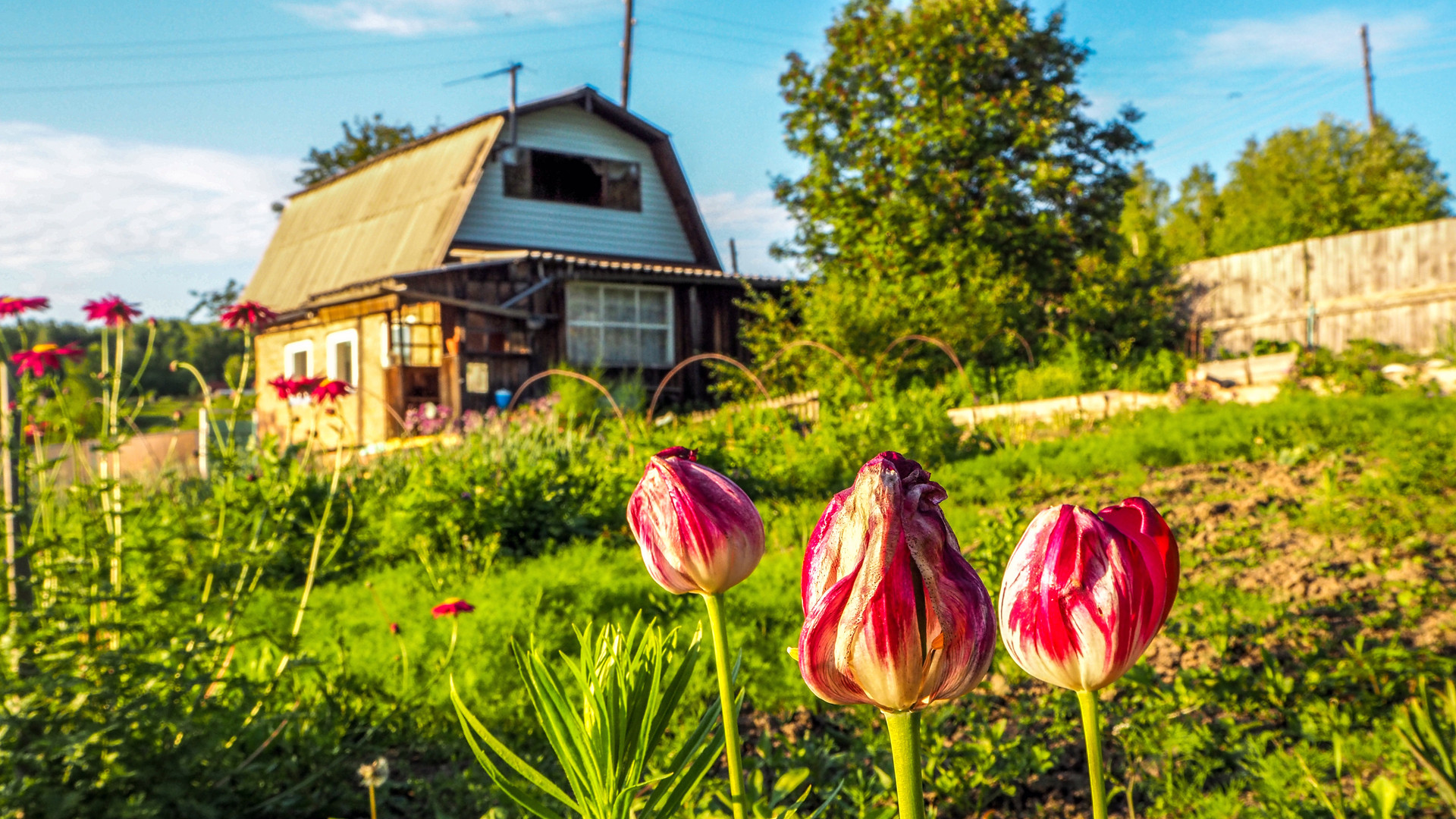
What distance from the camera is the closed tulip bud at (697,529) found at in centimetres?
82

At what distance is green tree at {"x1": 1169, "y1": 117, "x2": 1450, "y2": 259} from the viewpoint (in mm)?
25469

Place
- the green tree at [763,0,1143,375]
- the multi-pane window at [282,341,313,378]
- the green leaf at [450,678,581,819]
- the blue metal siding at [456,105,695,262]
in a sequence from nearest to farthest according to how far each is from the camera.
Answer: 1. the green leaf at [450,678,581,819]
2. the green tree at [763,0,1143,375]
3. the blue metal siding at [456,105,695,262]
4. the multi-pane window at [282,341,313,378]

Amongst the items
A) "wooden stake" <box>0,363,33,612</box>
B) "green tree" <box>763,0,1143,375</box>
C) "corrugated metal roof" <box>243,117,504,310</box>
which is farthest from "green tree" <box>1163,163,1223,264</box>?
"wooden stake" <box>0,363,33,612</box>

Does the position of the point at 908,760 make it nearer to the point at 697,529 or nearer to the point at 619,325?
the point at 697,529

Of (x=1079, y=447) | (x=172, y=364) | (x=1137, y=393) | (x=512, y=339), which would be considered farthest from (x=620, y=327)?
(x=172, y=364)

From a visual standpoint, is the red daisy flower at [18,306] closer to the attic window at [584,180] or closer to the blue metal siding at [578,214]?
the blue metal siding at [578,214]

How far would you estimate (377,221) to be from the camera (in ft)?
54.5

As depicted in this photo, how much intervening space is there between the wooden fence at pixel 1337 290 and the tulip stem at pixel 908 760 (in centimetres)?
1497

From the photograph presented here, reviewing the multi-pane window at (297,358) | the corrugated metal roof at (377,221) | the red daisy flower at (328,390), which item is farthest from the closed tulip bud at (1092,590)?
the multi-pane window at (297,358)

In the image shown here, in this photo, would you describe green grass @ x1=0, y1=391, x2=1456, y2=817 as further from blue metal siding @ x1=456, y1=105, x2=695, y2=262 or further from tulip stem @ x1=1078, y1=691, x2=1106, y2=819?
blue metal siding @ x1=456, y1=105, x2=695, y2=262

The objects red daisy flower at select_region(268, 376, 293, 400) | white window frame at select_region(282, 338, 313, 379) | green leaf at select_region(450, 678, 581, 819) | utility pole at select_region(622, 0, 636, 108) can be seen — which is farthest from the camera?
utility pole at select_region(622, 0, 636, 108)

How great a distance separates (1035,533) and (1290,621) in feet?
9.35

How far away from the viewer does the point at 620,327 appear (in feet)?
51.4

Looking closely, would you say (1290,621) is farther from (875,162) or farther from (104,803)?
(875,162)
